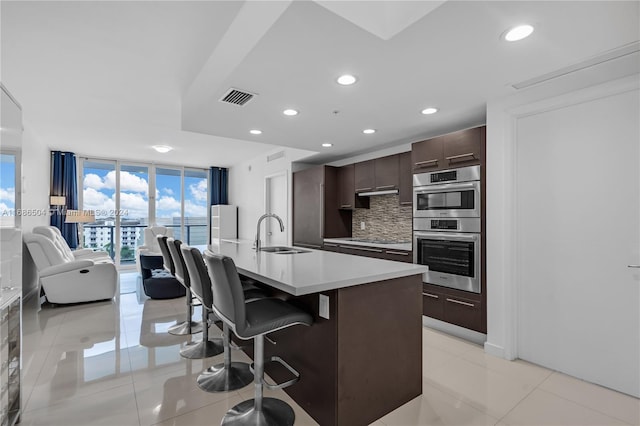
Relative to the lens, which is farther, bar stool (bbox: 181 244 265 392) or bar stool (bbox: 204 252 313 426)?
bar stool (bbox: 181 244 265 392)

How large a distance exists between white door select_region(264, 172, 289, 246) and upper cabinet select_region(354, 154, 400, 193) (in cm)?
185

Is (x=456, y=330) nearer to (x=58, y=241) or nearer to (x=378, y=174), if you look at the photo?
(x=378, y=174)

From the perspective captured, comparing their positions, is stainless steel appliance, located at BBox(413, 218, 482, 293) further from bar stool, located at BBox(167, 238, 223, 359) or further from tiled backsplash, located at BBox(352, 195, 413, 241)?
bar stool, located at BBox(167, 238, 223, 359)

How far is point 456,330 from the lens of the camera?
3379 mm

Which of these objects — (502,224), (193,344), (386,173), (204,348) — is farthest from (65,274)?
(502,224)

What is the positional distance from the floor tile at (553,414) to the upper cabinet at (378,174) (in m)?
2.75

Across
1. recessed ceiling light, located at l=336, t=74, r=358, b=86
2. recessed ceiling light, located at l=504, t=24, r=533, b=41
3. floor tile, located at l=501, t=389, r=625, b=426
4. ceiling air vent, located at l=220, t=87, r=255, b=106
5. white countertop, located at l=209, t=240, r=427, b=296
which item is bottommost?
floor tile, located at l=501, t=389, r=625, b=426

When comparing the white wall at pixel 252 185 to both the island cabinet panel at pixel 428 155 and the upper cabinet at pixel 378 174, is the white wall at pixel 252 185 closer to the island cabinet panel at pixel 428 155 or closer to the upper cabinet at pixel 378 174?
the upper cabinet at pixel 378 174

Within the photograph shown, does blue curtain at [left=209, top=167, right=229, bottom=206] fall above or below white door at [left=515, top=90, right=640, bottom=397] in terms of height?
above

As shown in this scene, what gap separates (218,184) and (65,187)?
11.0 ft

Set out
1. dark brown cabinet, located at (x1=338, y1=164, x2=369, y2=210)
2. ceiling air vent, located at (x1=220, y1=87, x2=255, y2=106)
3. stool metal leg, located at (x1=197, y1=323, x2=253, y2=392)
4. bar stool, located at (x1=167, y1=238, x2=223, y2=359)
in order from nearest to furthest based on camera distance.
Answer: stool metal leg, located at (x1=197, y1=323, x2=253, y2=392), ceiling air vent, located at (x1=220, y1=87, x2=255, y2=106), bar stool, located at (x1=167, y1=238, x2=223, y2=359), dark brown cabinet, located at (x1=338, y1=164, x2=369, y2=210)

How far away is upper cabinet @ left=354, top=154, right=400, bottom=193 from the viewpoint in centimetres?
432

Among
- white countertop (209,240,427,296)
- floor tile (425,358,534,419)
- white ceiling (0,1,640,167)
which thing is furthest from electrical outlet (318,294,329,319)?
white ceiling (0,1,640,167)

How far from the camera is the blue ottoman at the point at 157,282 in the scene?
4.75 meters
